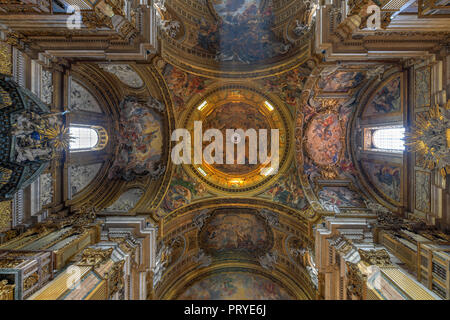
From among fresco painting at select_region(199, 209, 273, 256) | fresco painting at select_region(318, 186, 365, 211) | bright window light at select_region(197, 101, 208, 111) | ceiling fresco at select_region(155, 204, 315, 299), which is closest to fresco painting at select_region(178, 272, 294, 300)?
ceiling fresco at select_region(155, 204, 315, 299)

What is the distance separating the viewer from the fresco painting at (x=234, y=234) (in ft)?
43.5

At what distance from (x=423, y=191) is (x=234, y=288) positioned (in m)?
10.9

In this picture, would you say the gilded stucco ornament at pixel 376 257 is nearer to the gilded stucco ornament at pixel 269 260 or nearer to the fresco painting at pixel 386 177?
the fresco painting at pixel 386 177

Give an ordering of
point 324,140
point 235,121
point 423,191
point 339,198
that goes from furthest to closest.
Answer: point 235,121
point 324,140
point 339,198
point 423,191

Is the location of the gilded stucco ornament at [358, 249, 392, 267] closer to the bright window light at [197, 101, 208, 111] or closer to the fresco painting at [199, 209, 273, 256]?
the fresco painting at [199, 209, 273, 256]

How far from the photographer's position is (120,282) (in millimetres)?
7711

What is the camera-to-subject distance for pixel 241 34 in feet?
39.6

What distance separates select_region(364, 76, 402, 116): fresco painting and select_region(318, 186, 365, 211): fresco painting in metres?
4.64

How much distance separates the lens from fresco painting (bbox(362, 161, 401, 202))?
10.9m

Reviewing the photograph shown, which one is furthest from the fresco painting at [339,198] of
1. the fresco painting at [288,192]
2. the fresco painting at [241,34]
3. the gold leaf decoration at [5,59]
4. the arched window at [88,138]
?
the gold leaf decoration at [5,59]

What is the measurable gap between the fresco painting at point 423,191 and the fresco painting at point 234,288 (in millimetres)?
8334

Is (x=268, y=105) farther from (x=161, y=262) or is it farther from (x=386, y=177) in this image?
(x=161, y=262)

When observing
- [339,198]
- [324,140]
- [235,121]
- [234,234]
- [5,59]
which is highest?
[5,59]

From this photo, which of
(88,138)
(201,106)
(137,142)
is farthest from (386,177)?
(88,138)
